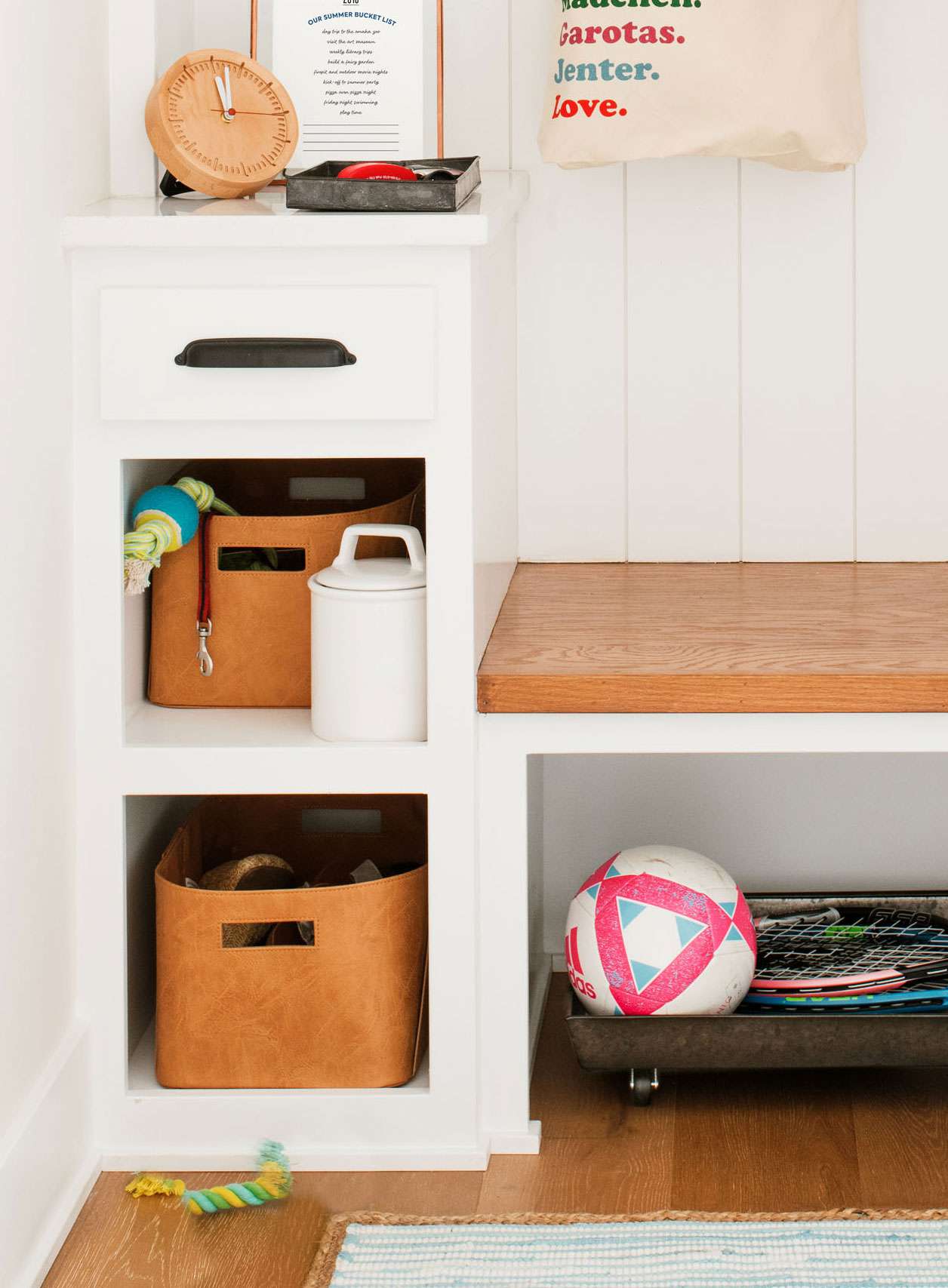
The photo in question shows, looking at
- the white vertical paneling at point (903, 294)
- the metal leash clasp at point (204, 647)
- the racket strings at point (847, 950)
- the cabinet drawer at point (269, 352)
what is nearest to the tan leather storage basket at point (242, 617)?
the metal leash clasp at point (204, 647)

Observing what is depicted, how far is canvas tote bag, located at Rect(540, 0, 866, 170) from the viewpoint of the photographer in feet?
5.87

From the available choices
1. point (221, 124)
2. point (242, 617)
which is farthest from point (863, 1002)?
point (221, 124)

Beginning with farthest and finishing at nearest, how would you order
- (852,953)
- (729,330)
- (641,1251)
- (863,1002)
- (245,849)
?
(729,330), (245,849), (852,953), (863,1002), (641,1251)

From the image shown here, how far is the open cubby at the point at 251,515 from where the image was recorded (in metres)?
1.63

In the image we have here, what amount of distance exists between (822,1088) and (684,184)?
45.0 inches

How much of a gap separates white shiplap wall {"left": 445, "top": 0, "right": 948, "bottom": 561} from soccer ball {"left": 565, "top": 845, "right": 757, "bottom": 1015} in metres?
0.59

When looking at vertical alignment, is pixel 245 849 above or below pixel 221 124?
below

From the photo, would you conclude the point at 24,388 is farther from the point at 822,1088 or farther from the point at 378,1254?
the point at 822,1088

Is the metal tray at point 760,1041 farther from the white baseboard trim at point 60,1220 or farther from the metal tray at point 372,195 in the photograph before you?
the metal tray at point 372,195

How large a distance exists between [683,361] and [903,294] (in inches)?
11.7

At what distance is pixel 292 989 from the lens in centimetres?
161

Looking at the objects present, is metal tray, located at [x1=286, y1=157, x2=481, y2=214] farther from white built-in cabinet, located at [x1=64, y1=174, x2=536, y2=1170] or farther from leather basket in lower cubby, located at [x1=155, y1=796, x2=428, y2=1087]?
leather basket in lower cubby, located at [x1=155, y1=796, x2=428, y2=1087]

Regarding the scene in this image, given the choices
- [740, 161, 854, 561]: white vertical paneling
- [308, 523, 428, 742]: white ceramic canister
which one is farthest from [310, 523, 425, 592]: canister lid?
[740, 161, 854, 561]: white vertical paneling

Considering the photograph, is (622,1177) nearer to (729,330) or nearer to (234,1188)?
(234,1188)
